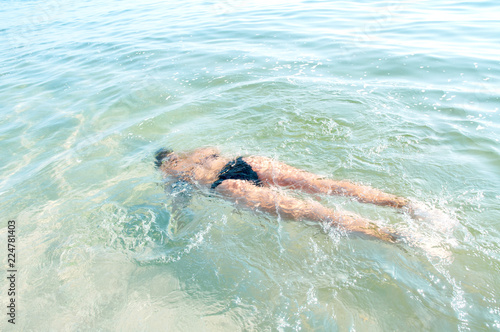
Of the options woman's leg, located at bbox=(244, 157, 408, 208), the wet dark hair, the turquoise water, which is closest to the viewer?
the turquoise water

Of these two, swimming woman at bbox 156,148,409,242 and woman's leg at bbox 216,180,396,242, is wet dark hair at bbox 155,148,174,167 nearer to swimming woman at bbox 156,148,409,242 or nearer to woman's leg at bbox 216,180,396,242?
swimming woman at bbox 156,148,409,242

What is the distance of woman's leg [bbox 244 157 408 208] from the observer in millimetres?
4023

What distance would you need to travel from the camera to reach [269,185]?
450 centimetres

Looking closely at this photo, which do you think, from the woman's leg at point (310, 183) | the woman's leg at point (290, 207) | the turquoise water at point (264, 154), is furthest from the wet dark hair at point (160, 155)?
the woman's leg at point (310, 183)

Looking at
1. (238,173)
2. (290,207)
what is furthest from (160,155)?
(290,207)

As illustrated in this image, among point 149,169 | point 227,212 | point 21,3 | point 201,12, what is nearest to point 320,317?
point 227,212

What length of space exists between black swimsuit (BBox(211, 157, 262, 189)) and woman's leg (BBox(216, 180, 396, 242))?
0.10 m

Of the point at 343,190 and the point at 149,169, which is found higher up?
the point at 343,190

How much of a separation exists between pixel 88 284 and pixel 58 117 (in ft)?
18.9

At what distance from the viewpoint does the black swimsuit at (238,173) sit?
14.9ft

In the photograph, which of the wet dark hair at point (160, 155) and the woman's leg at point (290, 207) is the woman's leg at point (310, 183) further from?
the wet dark hair at point (160, 155)

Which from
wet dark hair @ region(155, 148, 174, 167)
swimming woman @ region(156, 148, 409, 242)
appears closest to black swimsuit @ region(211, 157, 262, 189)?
swimming woman @ region(156, 148, 409, 242)

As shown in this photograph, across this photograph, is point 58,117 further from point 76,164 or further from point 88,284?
point 88,284

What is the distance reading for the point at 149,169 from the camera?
546cm
